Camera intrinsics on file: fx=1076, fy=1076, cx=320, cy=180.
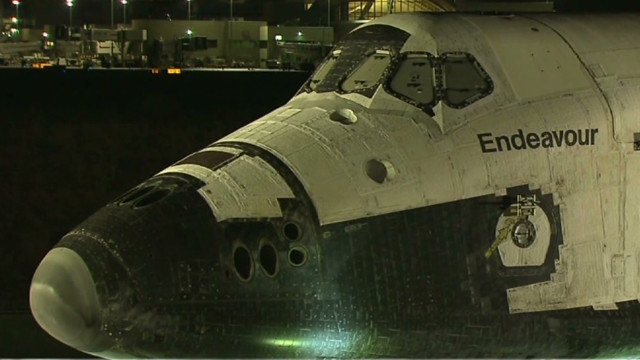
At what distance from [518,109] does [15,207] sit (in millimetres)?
7075

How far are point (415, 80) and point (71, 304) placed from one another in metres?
2.38

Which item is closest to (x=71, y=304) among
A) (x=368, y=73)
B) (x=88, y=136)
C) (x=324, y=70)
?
(x=368, y=73)

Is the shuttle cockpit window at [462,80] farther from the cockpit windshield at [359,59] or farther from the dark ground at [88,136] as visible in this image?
the dark ground at [88,136]

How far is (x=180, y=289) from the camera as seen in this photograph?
5.19 m

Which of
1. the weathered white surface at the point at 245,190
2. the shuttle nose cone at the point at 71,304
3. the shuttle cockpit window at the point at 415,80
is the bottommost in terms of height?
the shuttle nose cone at the point at 71,304

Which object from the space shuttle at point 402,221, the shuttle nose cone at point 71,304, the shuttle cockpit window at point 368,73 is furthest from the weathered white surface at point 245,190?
the shuttle cockpit window at point 368,73

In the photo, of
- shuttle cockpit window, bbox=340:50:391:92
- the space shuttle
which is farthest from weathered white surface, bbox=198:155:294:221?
shuttle cockpit window, bbox=340:50:391:92

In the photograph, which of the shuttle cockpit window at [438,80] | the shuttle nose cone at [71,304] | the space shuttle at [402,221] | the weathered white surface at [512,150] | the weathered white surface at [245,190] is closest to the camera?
the shuttle nose cone at [71,304]

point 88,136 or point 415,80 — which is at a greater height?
point 415,80

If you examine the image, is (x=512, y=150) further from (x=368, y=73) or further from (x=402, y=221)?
(x=368, y=73)

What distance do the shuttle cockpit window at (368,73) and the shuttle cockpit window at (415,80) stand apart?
0.32 feet

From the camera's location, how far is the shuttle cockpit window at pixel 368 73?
625cm

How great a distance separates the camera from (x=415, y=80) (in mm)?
6191

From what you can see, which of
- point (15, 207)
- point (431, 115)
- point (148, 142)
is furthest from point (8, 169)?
point (431, 115)
